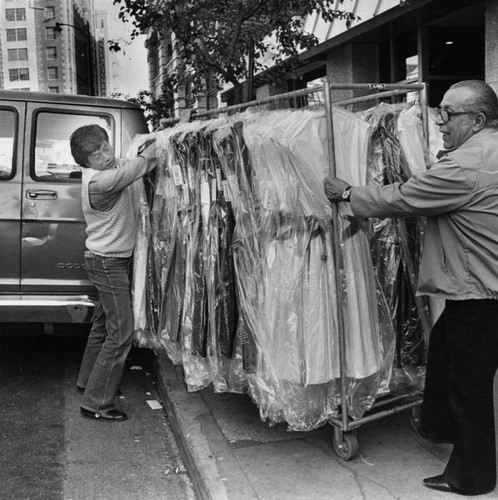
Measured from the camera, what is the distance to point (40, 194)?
4734 mm

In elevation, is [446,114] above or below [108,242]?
above

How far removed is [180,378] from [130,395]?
1.47ft

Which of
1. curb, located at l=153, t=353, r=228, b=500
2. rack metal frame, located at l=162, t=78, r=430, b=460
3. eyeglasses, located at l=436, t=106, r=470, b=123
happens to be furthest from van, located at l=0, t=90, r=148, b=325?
eyeglasses, located at l=436, t=106, r=470, b=123

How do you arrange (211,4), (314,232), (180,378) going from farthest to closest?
(211,4) < (180,378) < (314,232)

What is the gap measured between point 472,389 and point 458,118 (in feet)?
3.94

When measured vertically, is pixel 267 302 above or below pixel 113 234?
below

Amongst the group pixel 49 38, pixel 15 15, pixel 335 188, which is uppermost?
pixel 15 15

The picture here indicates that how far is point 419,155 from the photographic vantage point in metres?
3.32

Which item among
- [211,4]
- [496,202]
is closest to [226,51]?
[211,4]

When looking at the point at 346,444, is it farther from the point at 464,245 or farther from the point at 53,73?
the point at 53,73

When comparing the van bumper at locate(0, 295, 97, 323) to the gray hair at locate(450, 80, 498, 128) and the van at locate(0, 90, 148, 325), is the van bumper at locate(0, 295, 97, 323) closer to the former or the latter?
A: the van at locate(0, 90, 148, 325)

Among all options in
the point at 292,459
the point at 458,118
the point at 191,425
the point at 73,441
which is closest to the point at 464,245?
the point at 458,118

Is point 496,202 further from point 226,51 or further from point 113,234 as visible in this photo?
point 226,51

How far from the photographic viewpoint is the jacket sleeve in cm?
276
